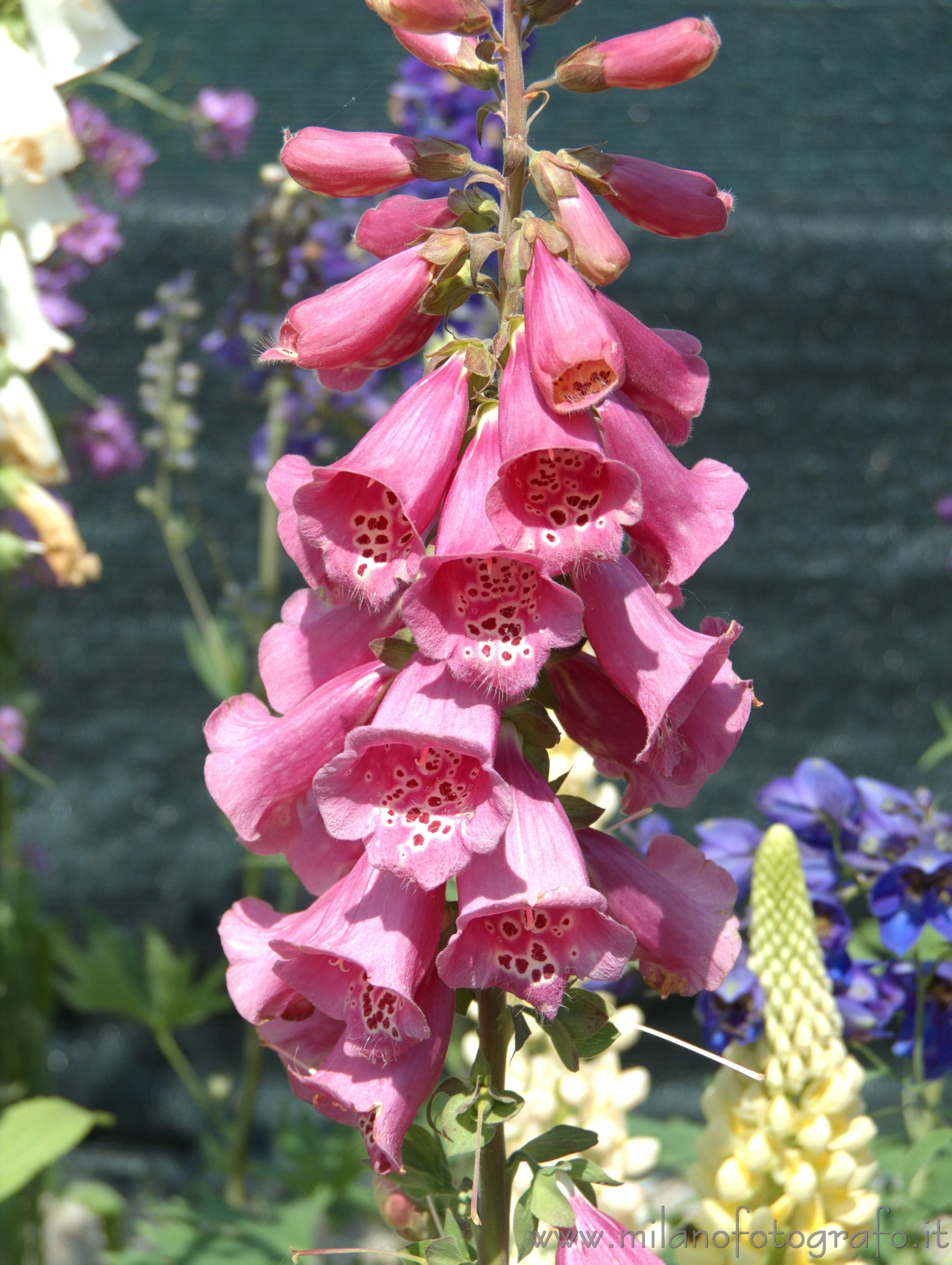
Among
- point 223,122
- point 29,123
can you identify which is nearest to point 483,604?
point 29,123

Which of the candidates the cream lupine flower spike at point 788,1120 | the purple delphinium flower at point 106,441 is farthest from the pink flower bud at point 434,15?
the purple delphinium flower at point 106,441

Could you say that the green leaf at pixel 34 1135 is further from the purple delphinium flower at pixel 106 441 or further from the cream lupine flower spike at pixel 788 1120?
the purple delphinium flower at pixel 106 441

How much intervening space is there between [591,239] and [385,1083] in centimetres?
44

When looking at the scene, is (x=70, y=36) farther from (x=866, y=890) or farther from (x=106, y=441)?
(x=866, y=890)

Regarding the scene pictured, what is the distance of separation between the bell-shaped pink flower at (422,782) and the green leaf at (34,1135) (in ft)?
2.54

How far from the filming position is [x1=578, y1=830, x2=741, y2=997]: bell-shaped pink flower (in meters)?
0.64

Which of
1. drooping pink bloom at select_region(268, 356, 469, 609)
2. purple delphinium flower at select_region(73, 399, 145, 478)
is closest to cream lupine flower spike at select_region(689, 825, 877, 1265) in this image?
drooping pink bloom at select_region(268, 356, 469, 609)

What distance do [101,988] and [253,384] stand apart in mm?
942

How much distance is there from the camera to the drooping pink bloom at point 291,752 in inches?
25.0

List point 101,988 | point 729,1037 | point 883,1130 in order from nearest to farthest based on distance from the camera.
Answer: point 729,1037 < point 101,988 < point 883,1130

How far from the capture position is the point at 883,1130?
2049mm

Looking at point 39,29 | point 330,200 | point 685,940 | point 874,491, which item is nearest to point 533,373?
point 685,940

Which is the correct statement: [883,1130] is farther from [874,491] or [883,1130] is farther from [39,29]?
[39,29]

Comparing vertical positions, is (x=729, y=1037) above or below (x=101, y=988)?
above
